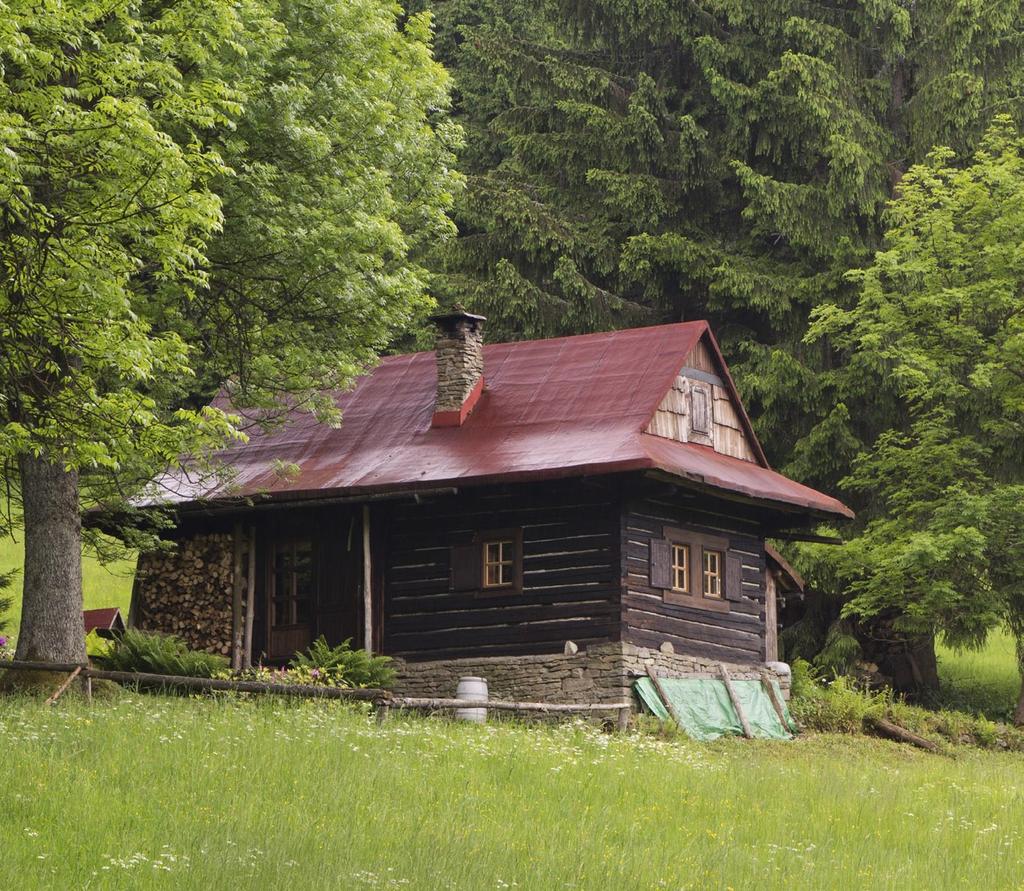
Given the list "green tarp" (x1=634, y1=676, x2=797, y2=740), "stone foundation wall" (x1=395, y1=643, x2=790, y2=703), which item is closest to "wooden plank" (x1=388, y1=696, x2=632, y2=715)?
"stone foundation wall" (x1=395, y1=643, x2=790, y2=703)

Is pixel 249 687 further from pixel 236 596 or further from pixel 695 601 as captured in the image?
pixel 695 601

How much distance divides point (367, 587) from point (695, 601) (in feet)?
18.1

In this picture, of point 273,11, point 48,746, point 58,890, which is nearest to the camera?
point 58,890

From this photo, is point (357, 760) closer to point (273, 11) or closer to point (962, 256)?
point (273, 11)

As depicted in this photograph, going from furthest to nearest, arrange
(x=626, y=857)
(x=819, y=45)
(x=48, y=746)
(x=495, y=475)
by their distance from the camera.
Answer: (x=819, y=45)
(x=495, y=475)
(x=48, y=746)
(x=626, y=857)

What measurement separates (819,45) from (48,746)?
29.3 m

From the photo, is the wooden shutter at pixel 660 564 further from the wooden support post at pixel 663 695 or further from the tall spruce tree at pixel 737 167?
the tall spruce tree at pixel 737 167

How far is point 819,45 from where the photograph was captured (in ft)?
133

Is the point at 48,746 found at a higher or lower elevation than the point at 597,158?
lower

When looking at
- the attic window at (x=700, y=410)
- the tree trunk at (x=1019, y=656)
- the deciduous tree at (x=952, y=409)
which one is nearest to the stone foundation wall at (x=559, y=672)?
the attic window at (x=700, y=410)

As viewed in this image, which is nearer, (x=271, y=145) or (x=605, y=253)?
A: (x=271, y=145)

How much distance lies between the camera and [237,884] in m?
12.5

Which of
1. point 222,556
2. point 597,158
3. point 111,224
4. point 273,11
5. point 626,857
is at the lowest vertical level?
point 626,857

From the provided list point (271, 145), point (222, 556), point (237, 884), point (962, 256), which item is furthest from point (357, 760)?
point (962, 256)
